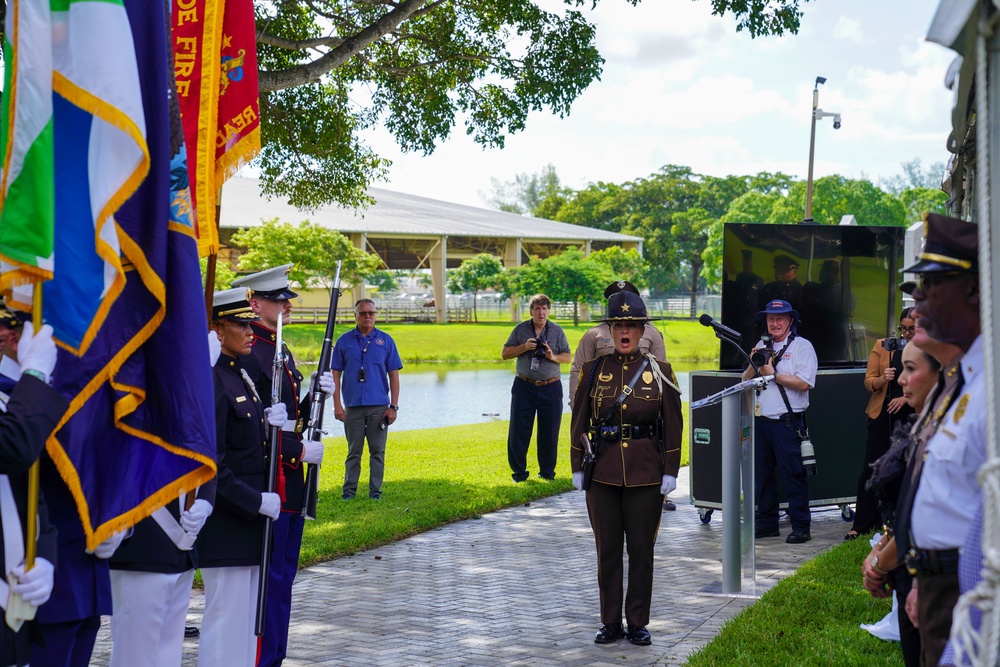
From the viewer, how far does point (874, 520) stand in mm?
10062

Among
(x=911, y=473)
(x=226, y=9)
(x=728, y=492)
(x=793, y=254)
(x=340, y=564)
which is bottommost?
(x=340, y=564)

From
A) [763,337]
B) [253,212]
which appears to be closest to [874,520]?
[763,337]

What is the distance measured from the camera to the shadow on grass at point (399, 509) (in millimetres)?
9922

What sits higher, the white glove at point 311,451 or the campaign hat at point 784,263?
the campaign hat at point 784,263

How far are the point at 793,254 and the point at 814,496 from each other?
2.54 metres

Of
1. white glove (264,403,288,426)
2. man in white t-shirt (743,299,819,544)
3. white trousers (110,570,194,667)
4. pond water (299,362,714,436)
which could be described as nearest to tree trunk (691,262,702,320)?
pond water (299,362,714,436)

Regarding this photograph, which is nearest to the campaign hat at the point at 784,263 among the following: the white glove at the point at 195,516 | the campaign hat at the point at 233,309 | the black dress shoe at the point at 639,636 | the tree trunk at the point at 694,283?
the black dress shoe at the point at 639,636

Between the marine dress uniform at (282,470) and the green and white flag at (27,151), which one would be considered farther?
the marine dress uniform at (282,470)

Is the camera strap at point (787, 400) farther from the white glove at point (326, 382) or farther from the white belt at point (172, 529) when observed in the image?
the white belt at point (172, 529)

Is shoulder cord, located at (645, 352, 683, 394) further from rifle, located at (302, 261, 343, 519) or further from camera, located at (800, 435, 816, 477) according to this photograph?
camera, located at (800, 435, 816, 477)

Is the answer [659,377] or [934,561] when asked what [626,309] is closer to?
[659,377]

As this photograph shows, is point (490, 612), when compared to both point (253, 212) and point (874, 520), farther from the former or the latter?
point (253, 212)

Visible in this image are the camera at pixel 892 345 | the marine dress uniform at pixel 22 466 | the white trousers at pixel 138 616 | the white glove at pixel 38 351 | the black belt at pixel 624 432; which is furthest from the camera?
the camera at pixel 892 345

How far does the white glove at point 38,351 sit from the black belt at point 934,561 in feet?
10.2
